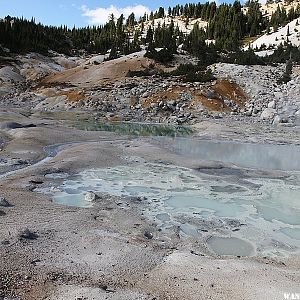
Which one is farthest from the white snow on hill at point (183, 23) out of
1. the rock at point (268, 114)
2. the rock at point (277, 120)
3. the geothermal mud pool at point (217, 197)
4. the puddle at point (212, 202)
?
the puddle at point (212, 202)

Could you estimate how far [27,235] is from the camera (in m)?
9.21

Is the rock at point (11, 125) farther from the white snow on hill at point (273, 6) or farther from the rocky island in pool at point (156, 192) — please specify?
the white snow on hill at point (273, 6)

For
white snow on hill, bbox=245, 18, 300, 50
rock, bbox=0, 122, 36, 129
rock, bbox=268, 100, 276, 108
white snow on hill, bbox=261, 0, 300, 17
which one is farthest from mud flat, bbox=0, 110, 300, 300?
white snow on hill, bbox=261, 0, 300, 17

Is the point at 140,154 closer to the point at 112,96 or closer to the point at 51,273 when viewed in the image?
the point at 51,273

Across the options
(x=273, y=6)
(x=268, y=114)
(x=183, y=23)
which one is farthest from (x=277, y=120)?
(x=273, y=6)

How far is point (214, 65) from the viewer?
165 feet

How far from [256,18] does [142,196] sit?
4097 inches

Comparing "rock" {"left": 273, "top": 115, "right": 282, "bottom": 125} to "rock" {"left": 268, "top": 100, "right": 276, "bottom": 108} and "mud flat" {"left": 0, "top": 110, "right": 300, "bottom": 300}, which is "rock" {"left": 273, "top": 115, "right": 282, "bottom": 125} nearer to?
"rock" {"left": 268, "top": 100, "right": 276, "bottom": 108}

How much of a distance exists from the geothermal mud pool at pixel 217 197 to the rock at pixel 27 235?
9.75ft

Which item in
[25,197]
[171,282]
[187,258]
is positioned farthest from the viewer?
[25,197]

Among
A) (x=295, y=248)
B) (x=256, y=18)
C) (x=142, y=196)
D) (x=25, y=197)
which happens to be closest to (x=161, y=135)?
(x=142, y=196)

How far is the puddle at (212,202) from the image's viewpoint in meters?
10.2

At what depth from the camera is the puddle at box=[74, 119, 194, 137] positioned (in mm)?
29562

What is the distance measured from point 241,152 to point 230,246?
13301mm
